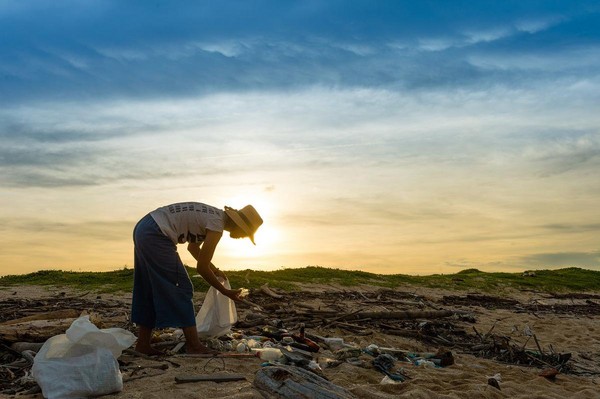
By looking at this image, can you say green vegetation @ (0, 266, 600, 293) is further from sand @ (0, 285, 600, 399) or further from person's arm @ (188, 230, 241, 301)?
person's arm @ (188, 230, 241, 301)

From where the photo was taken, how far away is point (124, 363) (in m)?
6.53

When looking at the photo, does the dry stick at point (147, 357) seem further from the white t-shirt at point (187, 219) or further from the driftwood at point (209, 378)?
the white t-shirt at point (187, 219)

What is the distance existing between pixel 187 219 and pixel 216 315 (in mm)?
1361

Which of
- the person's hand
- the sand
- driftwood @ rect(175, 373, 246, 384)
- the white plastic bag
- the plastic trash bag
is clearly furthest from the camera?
the white plastic bag

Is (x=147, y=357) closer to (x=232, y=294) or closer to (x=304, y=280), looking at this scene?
(x=232, y=294)

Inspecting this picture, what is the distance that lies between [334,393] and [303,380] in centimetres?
30

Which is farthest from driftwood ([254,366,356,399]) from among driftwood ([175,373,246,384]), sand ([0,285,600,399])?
driftwood ([175,373,246,384])

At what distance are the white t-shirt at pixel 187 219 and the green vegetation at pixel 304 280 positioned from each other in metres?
7.69

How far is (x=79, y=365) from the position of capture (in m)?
5.54

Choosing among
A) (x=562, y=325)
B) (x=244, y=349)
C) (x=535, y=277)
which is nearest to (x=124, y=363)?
(x=244, y=349)

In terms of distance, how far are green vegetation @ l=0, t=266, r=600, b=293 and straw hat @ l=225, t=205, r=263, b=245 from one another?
7.83 m

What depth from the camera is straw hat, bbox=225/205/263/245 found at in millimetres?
6672

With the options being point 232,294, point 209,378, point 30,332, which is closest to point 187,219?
point 232,294

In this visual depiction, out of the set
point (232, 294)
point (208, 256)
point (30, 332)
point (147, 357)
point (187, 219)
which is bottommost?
point (147, 357)
